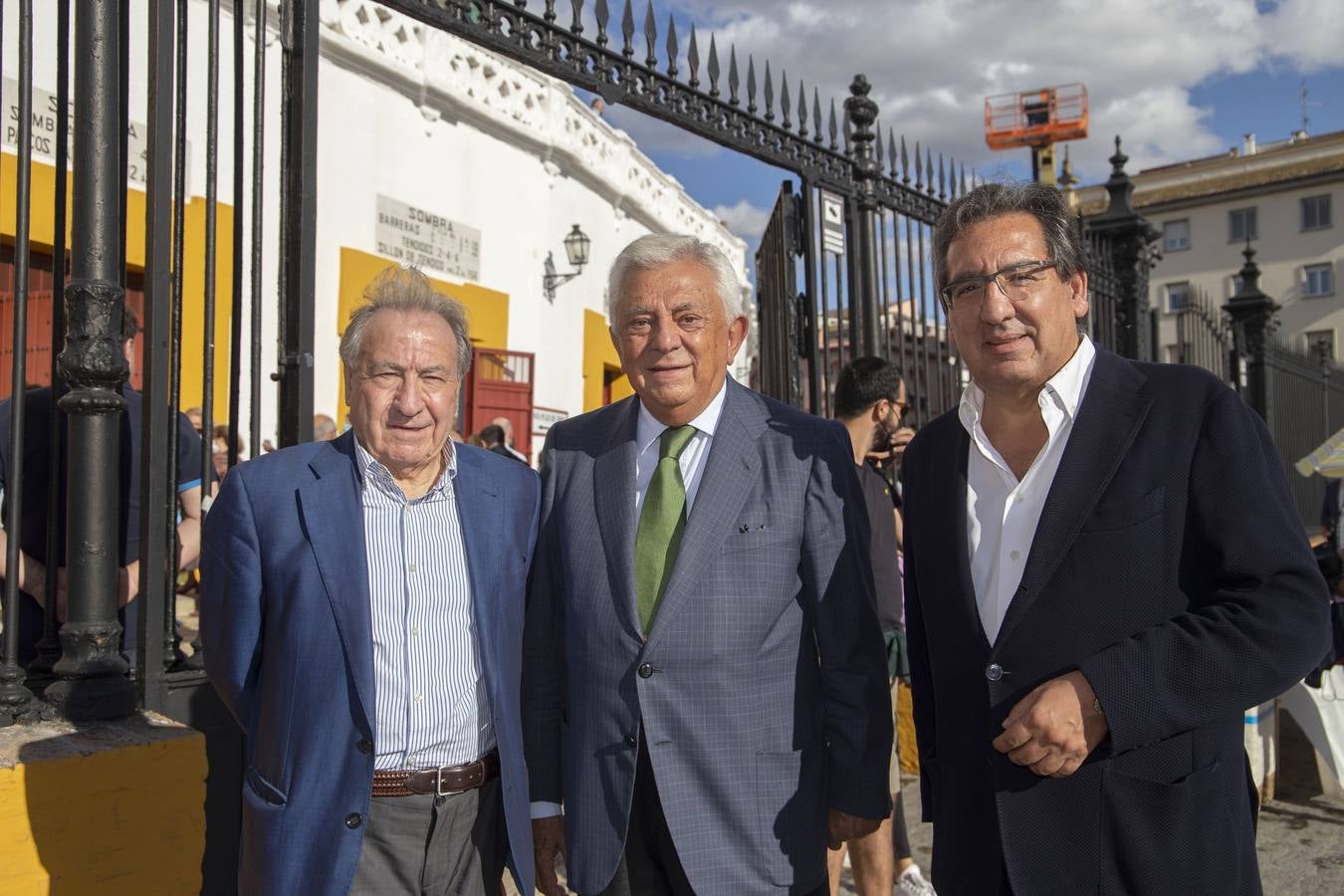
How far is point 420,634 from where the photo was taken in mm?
2096

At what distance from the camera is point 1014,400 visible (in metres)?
2.00

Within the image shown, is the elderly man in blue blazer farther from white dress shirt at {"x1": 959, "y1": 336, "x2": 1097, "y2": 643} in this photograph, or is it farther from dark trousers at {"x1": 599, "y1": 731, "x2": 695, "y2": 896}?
white dress shirt at {"x1": 959, "y1": 336, "x2": 1097, "y2": 643}

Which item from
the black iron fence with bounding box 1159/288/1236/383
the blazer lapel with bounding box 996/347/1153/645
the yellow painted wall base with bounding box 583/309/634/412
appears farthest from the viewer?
the yellow painted wall base with bounding box 583/309/634/412

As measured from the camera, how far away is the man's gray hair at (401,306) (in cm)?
223

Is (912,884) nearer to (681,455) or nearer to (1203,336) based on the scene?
(681,455)

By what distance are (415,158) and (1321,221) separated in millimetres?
35567

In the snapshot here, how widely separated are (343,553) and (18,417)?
0.98 metres

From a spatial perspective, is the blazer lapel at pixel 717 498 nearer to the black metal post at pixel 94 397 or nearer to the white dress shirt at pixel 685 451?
the white dress shirt at pixel 685 451

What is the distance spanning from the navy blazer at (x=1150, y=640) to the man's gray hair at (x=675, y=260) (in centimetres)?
82

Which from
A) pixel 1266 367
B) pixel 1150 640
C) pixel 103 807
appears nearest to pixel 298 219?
pixel 103 807

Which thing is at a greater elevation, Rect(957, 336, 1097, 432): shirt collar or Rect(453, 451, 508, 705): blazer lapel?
Rect(957, 336, 1097, 432): shirt collar

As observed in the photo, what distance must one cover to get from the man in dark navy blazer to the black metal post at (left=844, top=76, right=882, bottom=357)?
11.5 feet

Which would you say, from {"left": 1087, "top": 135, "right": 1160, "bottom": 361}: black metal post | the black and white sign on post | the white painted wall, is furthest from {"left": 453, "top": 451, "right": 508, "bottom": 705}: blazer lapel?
the white painted wall

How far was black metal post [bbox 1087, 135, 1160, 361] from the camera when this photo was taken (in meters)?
7.44
